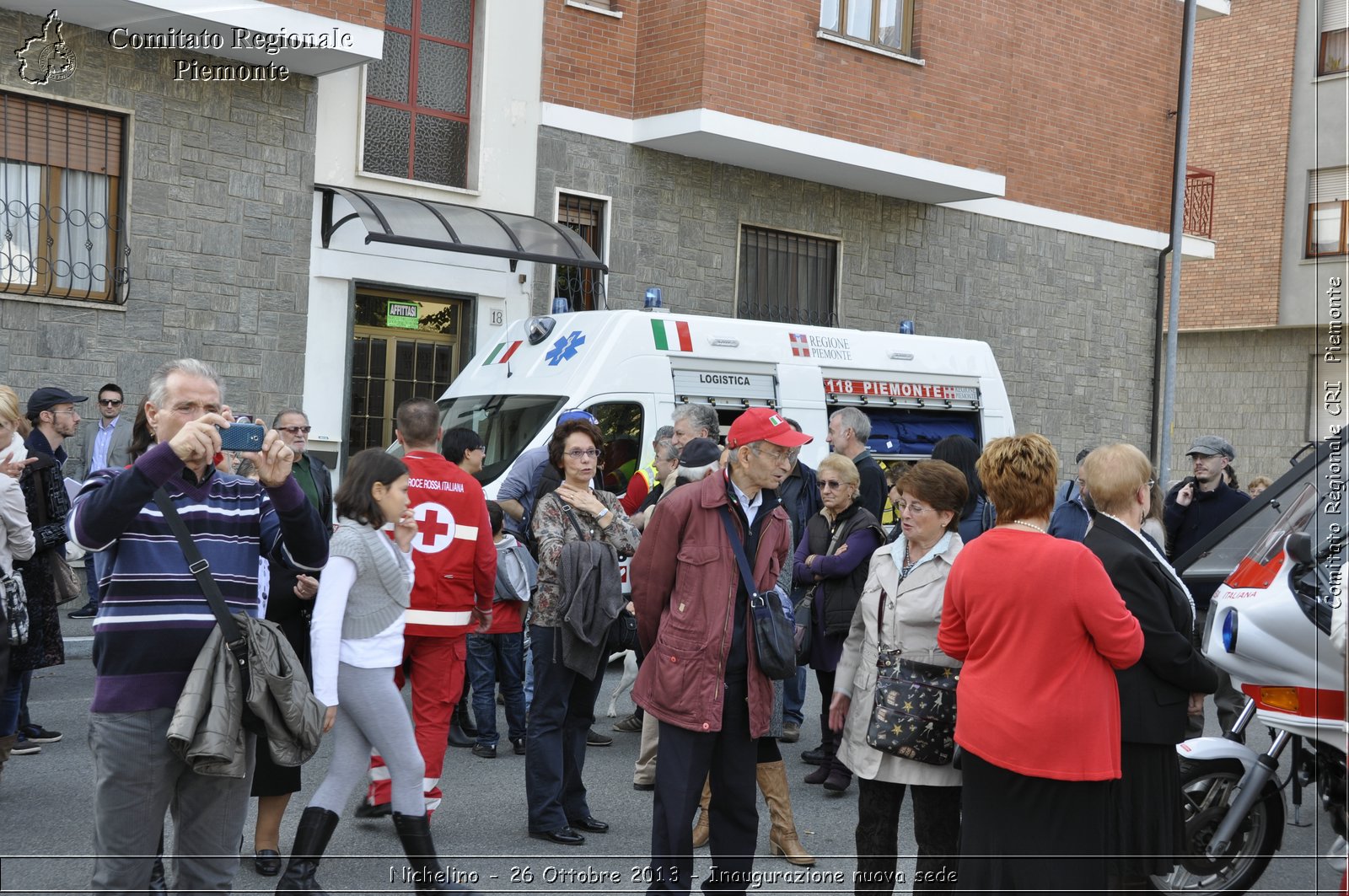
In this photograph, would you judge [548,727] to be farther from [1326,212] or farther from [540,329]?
[1326,212]

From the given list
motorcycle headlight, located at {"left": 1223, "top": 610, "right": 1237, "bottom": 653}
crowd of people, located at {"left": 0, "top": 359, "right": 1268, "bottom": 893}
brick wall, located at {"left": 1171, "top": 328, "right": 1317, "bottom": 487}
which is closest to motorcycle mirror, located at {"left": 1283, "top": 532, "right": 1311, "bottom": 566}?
motorcycle headlight, located at {"left": 1223, "top": 610, "right": 1237, "bottom": 653}

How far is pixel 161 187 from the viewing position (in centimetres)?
1226

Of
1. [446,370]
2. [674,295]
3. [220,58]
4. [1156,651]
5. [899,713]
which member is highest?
[220,58]

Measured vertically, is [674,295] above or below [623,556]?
above

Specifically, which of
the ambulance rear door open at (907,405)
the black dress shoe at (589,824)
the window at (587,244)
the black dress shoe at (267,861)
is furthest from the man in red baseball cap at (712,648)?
the window at (587,244)

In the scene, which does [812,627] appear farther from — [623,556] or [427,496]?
[427,496]

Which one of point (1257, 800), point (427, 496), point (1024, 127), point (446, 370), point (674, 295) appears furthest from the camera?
point (1024, 127)

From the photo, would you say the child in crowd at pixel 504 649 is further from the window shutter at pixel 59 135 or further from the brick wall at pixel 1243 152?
the brick wall at pixel 1243 152

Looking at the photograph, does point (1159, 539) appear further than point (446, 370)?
No

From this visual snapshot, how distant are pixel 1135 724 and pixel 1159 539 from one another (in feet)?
9.64

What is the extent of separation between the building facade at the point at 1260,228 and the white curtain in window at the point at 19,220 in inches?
815

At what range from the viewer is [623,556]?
6500 mm

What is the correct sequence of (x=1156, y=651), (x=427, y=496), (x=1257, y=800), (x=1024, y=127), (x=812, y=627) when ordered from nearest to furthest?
(x=1156, y=651) < (x=1257, y=800) < (x=427, y=496) < (x=812, y=627) < (x=1024, y=127)

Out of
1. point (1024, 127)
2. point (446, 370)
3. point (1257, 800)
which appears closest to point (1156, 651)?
point (1257, 800)
